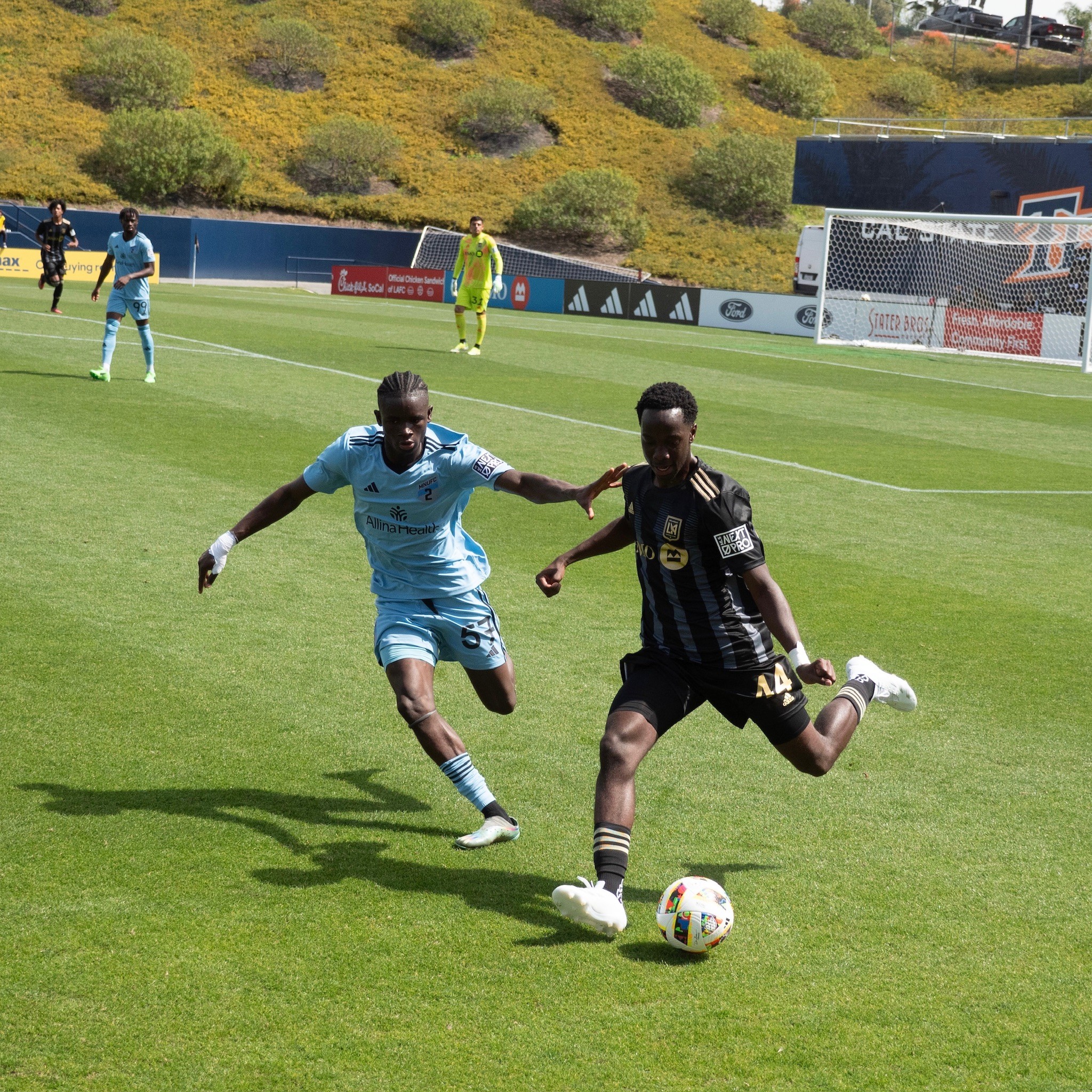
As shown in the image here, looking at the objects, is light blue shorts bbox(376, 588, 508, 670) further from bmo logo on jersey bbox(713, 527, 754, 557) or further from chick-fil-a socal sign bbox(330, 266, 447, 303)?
chick-fil-a socal sign bbox(330, 266, 447, 303)

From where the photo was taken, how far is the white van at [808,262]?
43.2 meters

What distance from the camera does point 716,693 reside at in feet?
16.4

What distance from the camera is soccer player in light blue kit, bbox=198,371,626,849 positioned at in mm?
5246

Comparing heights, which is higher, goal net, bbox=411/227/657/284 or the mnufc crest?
goal net, bbox=411/227/657/284

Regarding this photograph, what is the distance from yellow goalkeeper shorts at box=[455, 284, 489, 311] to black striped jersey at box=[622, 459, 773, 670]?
19632mm

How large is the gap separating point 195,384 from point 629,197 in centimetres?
5135

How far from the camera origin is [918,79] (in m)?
84.7

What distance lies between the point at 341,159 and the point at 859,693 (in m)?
65.0

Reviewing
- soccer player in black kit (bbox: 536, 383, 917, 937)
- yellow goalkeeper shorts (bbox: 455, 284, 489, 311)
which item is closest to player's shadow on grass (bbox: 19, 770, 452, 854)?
soccer player in black kit (bbox: 536, 383, 917, 937)

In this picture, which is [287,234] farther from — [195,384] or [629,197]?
[195,384]

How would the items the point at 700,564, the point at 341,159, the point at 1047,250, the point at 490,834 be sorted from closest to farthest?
the point at 700,564 → the point at 490,834 → the point at 1047,250 → the point at 341,159

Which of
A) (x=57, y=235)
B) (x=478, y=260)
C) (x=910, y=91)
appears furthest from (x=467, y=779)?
(x=910, y=91)

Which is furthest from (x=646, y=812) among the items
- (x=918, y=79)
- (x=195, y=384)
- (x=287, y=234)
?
(x=918, y=79)

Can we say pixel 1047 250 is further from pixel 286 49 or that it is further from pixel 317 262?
pixel 286 49
